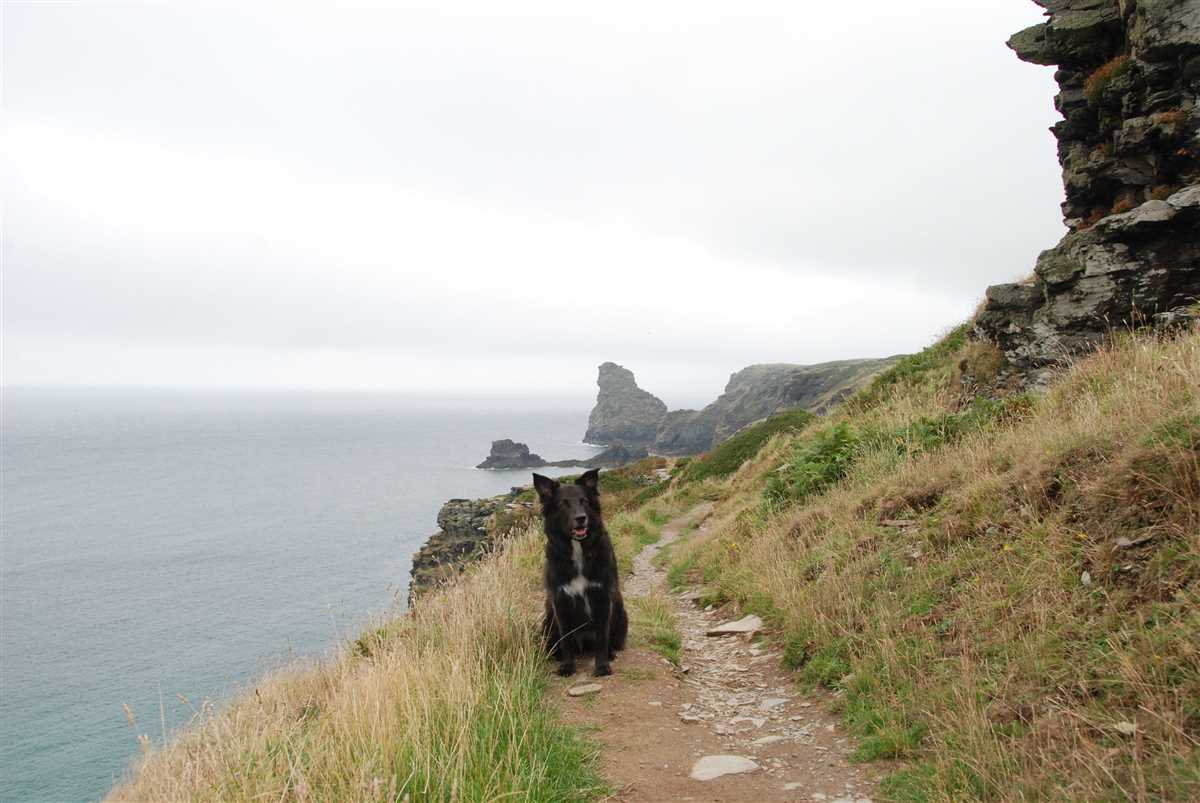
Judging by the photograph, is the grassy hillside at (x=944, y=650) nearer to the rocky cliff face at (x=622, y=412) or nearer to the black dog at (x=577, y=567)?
the black dog at (x=577, y=567)

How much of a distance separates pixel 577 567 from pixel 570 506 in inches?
26.2

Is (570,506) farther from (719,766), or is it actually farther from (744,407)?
(744,407)

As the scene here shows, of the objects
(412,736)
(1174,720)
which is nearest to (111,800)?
(412,736)

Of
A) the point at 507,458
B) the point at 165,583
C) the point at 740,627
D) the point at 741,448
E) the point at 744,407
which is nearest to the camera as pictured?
the point at 740,627

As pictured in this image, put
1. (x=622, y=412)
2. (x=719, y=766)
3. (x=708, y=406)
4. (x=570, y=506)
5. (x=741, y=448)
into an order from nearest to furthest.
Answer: (x=719, y=766)
(x=570, y=506)
(x=741, y=448)
(x=708, y=406)
(x=622, y=412)

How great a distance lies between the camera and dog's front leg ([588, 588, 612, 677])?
6.95 m

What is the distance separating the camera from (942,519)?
24.5 feet

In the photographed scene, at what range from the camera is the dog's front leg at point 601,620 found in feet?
22.8

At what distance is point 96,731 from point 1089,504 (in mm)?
37408

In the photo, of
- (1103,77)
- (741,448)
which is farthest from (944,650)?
(741,448)

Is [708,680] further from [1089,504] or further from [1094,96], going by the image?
[1094,96]

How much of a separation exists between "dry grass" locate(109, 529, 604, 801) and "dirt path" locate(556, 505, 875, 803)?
0.48 m

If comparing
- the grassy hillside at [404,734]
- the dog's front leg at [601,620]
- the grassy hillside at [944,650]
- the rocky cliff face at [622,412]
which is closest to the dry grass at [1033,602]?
the grassy hillside at [944,650]

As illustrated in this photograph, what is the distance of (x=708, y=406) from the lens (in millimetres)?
147750
